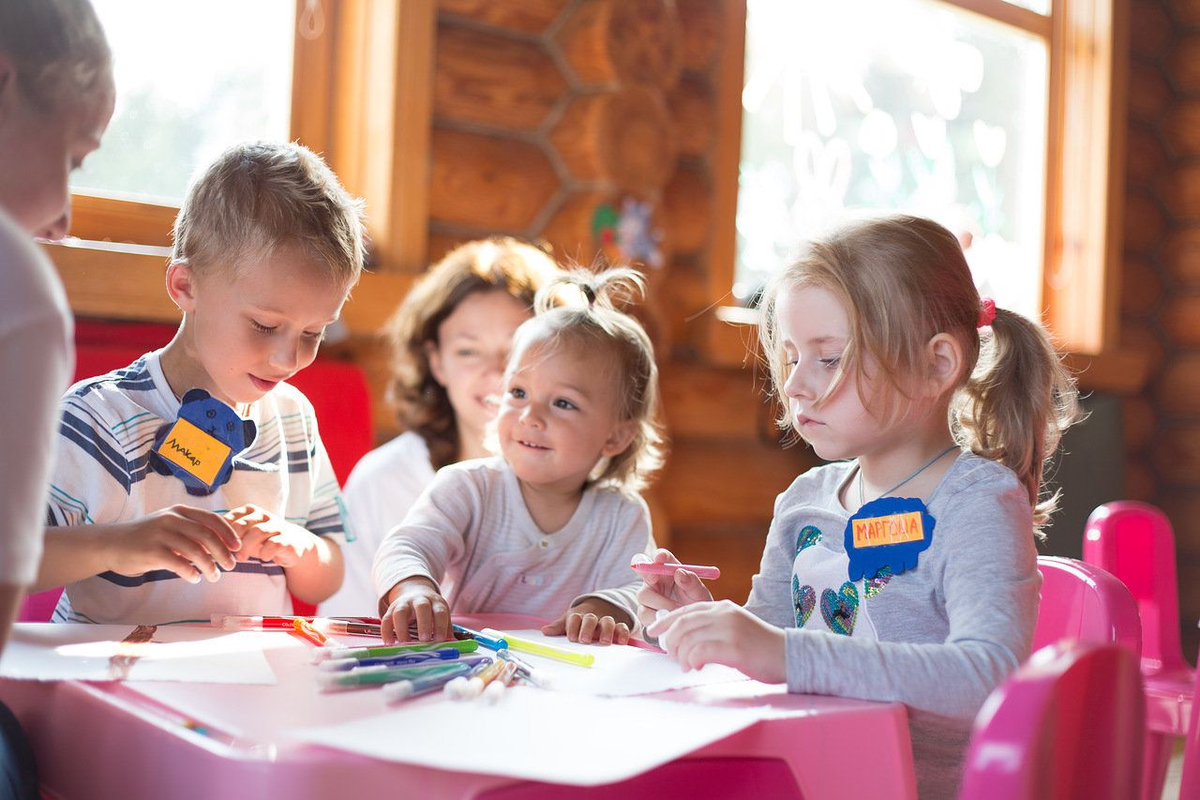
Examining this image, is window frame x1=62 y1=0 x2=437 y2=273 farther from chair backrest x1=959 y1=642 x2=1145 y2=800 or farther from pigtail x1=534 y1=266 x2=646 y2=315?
chair backrest x1=959 y1=642 x2=1145 y2=800

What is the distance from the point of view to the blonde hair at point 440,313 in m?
2.13

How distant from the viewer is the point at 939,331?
1244 millimetres

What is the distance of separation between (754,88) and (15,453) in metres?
2.99

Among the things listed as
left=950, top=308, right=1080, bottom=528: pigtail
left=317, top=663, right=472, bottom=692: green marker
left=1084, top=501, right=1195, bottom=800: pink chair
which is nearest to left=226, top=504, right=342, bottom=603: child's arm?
left=317, top=663, right=472, bottom=692: green marker

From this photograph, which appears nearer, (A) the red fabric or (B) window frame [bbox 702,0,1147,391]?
(A) the red fabric

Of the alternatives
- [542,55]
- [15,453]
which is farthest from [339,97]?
[15,453]

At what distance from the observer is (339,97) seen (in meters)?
2.66

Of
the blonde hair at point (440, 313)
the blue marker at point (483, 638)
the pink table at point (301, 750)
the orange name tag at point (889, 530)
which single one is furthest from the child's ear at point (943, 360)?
the blonde hair at point (440, 313)

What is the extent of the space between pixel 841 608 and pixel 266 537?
0.60 meters

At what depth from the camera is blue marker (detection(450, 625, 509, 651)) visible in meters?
1.11

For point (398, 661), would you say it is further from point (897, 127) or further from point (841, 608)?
point (897, 127)

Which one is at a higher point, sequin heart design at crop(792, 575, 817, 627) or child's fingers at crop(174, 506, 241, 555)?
child's fingers at crop(174, 506, 241, 555)

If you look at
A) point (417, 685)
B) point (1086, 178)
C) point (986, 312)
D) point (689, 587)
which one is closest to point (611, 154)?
point (986, 312)

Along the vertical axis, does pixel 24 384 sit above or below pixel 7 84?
below
